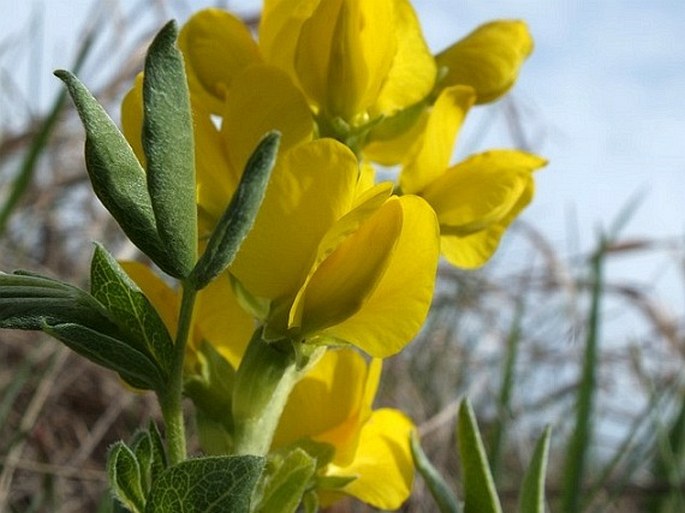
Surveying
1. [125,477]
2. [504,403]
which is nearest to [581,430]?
[504,403]

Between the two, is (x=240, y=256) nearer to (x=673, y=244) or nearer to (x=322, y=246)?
(x=322, y=246)

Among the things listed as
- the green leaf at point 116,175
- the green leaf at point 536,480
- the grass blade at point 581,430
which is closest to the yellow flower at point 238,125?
the green leaf at point 116,175

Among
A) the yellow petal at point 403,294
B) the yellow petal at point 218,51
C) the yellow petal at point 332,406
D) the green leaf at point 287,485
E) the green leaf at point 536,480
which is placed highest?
the yellow petal at point 218,51

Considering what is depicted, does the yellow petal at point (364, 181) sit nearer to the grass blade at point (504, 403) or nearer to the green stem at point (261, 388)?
the green stem at point (261, 388)

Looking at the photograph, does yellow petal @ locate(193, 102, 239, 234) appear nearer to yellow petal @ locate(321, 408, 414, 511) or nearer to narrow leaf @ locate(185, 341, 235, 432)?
narrow leaf @ locate(185, 341, 235, 432)

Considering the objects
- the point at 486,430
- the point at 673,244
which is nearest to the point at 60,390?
the point at 486,430
